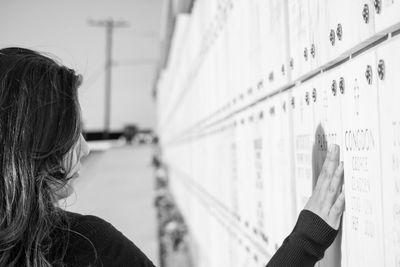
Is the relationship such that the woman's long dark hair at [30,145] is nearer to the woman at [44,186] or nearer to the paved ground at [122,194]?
the woman at [44,186]

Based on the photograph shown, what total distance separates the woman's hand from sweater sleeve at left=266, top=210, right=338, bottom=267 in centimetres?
1

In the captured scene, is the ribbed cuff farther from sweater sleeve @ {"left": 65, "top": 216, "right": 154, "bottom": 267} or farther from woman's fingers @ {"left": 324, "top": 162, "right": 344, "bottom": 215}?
sweater sleeve @ {"left": 65, "top": 216, "right": 154, "bottom": 267}

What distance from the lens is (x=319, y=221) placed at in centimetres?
79

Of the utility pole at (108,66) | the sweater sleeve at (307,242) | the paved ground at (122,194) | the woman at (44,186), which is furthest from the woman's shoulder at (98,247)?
the utility pole at (108,66)

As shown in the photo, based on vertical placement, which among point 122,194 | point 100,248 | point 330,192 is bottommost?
point 122,194

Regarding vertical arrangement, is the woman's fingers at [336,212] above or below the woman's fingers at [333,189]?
below

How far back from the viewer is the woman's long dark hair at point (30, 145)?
0.84 metres

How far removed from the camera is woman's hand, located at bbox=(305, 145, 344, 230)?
2.48 feet

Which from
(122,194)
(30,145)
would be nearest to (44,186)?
(30,145)

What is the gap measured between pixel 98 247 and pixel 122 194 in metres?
4.74

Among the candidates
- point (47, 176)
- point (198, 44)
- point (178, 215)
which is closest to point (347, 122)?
point (47, 176)

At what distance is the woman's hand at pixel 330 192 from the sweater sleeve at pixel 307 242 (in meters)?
0.01

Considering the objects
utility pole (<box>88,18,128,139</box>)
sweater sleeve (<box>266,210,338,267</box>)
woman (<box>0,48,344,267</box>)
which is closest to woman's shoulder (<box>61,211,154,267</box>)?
woman (<box>0,48,344,267</box>)

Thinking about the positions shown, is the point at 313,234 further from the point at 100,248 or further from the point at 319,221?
the point at 100,248
